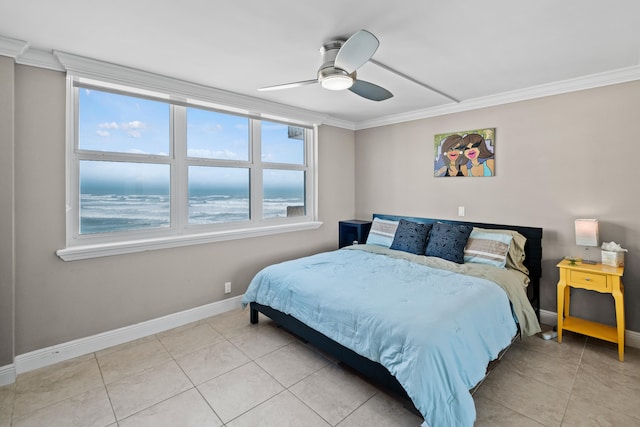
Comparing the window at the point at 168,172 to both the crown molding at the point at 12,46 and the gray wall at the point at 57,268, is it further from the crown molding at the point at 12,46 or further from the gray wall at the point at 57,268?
the crown molding at the point at 12,46

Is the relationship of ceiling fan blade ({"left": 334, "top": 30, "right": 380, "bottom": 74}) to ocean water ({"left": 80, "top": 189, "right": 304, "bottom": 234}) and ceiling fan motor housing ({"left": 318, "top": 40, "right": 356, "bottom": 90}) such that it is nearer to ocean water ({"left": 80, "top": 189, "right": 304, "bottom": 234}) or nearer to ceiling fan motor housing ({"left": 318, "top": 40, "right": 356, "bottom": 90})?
ceiling fan motor housing ({"left": 318, "top": 40, "right": 356, "bottom": 90})

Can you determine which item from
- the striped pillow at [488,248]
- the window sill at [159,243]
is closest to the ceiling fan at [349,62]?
the striped pillow at [488,248]

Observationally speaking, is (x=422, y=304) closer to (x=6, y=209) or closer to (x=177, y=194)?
(x=177, y=194)

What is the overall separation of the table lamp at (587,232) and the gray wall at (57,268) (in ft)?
11.6

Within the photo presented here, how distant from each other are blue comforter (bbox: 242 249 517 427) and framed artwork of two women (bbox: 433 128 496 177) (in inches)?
56.0

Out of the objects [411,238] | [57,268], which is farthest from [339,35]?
[57,268]

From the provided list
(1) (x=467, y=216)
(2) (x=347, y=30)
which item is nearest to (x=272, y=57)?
(2) (x=347, y=30)

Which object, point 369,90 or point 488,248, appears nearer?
point 369,90

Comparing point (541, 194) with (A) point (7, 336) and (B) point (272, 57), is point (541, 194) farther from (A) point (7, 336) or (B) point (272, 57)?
(A) point (7, 336)

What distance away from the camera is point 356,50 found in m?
1.75

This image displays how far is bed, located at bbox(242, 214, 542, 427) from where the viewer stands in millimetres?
1680

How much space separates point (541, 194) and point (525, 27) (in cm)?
182

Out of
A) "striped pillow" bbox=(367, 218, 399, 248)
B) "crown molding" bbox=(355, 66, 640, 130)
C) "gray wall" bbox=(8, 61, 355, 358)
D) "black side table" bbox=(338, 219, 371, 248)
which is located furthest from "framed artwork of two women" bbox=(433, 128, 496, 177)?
"gray wall" bbox=(8, 61, 355, 358)

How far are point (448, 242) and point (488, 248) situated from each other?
1.22ft
